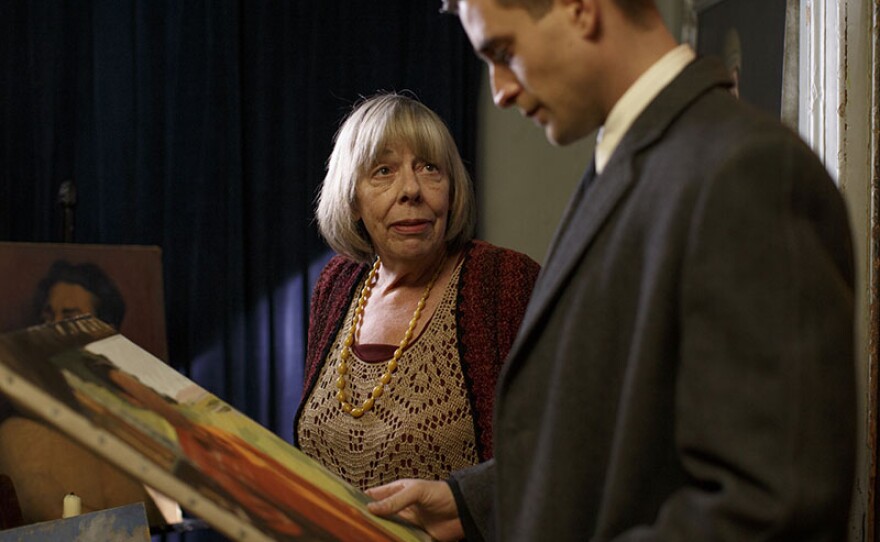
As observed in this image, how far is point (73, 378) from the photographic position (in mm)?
820

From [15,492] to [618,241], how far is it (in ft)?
4.21

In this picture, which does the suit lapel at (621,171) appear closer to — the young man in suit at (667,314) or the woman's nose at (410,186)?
the young man in suit at (667,314)

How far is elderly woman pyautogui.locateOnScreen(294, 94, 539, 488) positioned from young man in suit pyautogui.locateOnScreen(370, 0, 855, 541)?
2.44ft

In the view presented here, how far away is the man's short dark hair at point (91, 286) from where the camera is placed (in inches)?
62.3

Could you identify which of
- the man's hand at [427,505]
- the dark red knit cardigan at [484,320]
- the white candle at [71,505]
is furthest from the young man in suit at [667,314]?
the white candle at [71,505]

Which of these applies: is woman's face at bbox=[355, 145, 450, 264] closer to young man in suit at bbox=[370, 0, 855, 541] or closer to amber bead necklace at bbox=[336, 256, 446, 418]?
amber bead necklace at bbox=[336, 256, 446, 418]

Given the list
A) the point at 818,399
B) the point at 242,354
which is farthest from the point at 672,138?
the point at 242,354

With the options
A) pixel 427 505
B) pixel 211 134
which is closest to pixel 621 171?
pixel 427 505

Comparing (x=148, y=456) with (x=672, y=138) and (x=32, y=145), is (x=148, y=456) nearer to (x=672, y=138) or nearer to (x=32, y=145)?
(x=672, y=138)

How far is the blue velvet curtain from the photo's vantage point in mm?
2967

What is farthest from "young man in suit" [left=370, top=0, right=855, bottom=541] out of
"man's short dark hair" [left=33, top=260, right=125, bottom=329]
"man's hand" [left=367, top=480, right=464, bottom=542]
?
"man's short dark hair" [left=33, top=260, right=125, bottom=329]

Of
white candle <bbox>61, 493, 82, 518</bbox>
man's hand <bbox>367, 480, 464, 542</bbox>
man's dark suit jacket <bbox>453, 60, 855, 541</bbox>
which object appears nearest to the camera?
man's dark suit jacket <bbox>453, 60, 855, 541</bbox>

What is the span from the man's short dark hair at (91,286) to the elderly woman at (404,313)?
40 cm

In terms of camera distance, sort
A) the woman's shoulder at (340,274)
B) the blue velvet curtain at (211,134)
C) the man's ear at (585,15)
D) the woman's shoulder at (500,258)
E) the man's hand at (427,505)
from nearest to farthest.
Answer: the man's ear at (585,15)
the man's hand at (427,505)
the woman's shoulder at (500,258)
the woman's shoulder at (340,274)
the blue velvet curtain at (211,134)
